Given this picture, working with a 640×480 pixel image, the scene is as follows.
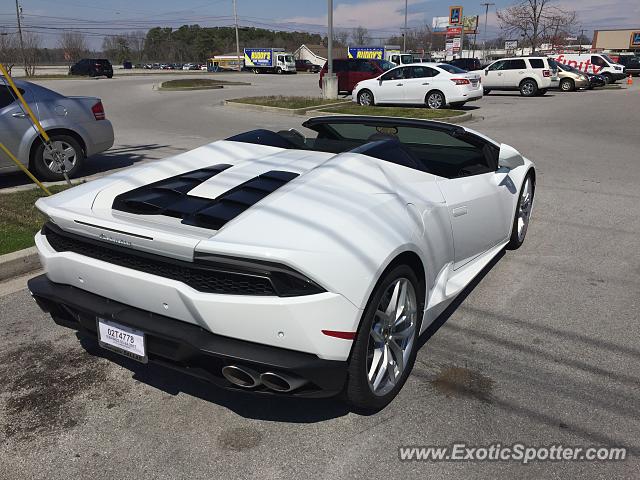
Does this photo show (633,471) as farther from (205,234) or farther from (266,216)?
(205,234)

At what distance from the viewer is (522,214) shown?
16.9 feet

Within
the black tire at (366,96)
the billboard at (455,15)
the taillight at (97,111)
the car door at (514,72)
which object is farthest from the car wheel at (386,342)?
the billboard at (455,15)

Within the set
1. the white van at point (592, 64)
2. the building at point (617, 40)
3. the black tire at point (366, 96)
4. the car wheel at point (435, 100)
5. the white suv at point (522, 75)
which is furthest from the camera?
the building at point (617, 40)

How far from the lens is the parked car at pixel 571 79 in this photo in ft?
89.3

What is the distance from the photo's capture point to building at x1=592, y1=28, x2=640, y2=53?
289ft

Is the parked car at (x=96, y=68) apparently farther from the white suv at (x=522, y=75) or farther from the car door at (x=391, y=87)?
the car door at (x=391, y=87)

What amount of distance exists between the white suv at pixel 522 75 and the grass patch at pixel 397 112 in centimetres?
985

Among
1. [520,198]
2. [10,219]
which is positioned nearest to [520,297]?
[520,198]

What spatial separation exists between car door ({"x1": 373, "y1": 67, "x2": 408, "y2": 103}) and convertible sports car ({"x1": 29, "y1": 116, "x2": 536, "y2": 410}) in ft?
52.4

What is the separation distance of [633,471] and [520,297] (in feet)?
6.20

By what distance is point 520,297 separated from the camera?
4.18 m

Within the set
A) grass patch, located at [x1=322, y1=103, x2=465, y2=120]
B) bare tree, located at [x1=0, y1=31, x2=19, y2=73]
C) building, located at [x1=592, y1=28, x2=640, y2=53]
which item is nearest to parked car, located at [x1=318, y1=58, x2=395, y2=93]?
grass patch, located at [x1=322, y1=103, x2=465, y2=120]

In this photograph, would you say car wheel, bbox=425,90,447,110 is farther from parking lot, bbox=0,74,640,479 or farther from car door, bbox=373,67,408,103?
parking lot, bbox=0,74,640,479

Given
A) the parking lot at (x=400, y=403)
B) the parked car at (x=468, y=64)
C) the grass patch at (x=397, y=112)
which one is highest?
the parked car at (x=468, y=64)
